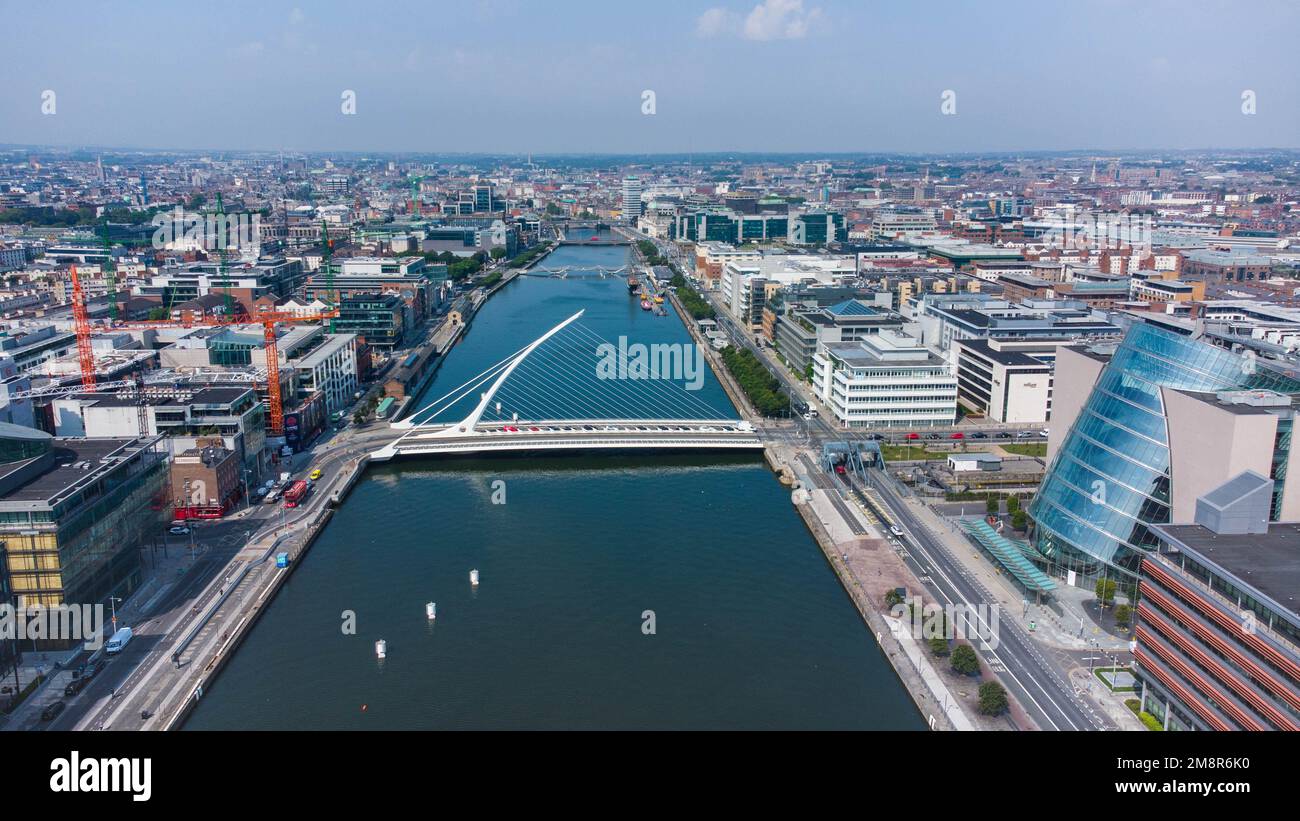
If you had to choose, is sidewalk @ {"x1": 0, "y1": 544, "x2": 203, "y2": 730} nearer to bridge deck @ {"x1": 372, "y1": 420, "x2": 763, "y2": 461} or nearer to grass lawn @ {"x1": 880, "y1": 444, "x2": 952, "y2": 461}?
bridge deck @ {"x1": 372, "y1": 420, "x2": 763, "y2": 461}

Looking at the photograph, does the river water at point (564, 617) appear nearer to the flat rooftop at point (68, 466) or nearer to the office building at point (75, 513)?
the office building at point (75, 513)

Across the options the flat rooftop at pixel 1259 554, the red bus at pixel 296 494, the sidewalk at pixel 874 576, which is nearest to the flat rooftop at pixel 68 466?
the red bus at pixel 296 494

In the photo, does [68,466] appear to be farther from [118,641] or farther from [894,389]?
[894,389]

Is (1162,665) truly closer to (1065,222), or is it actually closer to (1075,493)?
(1075,493)

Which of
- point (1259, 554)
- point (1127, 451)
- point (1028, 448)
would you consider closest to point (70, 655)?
point (1259, 554)

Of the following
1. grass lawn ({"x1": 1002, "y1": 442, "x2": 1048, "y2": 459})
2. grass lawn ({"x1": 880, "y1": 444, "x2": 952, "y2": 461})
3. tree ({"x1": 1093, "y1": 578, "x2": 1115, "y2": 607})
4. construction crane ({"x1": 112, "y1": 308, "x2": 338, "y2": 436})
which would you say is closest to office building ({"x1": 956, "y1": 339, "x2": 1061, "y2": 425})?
grass lawn ({"x1": 1002, "y1": 442, "x2": 1048, "y2": 459})

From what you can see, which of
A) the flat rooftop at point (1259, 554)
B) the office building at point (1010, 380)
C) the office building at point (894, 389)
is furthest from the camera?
the office building at point (1010, 380)
